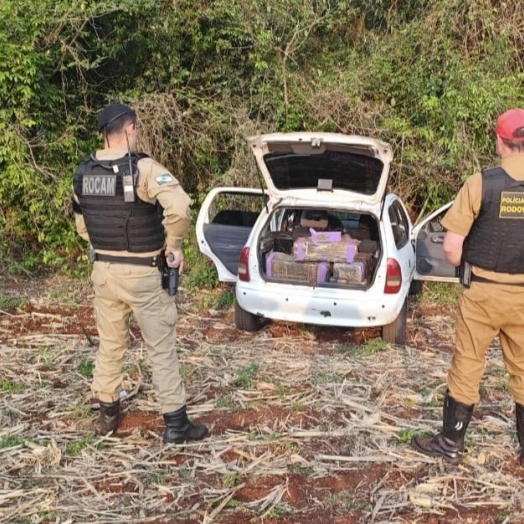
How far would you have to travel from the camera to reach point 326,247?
20.6 ft

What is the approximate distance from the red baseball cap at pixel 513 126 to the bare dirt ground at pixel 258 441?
1.89 meters

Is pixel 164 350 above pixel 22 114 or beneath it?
beneath

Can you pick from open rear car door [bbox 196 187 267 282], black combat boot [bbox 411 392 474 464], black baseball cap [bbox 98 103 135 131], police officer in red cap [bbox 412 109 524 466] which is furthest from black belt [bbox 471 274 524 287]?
open rear car door [bbox 196 187 267 282]

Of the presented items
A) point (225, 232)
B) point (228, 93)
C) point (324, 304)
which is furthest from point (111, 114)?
point (228, 93)

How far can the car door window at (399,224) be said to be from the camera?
6199mm

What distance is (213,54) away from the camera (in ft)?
30.8

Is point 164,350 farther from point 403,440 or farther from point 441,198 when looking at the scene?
point 441,198

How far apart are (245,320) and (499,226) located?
3.39 meters

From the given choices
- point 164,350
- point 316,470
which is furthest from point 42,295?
point 316,470

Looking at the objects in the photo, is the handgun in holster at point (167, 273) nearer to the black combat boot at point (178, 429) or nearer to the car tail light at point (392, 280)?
the black combat boot at point (178, 429)

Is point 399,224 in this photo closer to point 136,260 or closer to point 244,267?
point 244,267

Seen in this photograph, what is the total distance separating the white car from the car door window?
0.8 inches

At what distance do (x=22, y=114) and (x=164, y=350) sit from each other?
5.16 meters

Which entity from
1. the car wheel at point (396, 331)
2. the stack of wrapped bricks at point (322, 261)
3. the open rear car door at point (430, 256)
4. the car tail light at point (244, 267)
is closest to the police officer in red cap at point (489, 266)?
the car wheel at point (396, 331)
